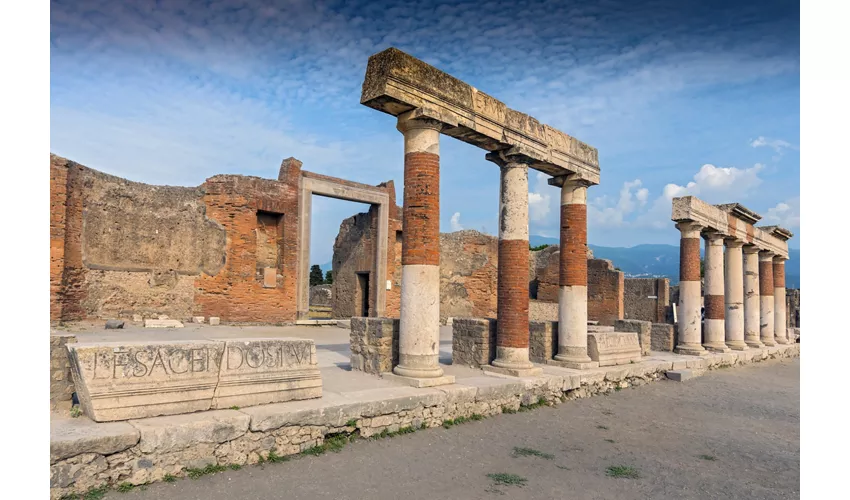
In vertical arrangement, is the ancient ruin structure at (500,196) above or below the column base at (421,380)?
above

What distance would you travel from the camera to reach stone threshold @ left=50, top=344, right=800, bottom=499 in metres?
4.08

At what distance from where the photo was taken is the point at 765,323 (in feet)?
63.0

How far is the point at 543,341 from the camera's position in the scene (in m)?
10.3

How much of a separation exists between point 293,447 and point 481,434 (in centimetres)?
232

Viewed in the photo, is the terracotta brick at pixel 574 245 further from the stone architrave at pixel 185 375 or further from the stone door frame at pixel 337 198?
the stone door frame at pixel 337 198

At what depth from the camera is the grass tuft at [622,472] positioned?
5.30m

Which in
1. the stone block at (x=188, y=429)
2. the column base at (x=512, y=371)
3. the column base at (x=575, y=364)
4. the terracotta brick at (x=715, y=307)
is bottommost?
the column base at (x=575, y=364)

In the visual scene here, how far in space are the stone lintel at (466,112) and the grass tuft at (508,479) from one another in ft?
15.4

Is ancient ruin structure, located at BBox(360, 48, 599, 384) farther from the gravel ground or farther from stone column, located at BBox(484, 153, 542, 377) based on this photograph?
the gravel ground

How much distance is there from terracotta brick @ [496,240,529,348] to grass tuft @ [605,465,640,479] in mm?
3330

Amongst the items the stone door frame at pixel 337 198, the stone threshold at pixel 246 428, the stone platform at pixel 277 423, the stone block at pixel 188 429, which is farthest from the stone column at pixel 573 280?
the stone door frame at pixel 337 198

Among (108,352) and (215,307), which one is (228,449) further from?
(215,307)

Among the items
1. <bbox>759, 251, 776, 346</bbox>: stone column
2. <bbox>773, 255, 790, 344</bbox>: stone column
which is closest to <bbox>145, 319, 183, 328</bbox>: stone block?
<bbox>759, 251, 776, 346</bbox>: stone column

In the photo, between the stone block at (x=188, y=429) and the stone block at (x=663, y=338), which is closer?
the stone block at (x=188, y=429)
